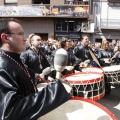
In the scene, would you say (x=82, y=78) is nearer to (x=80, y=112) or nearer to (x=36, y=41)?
(x=36, y=41)

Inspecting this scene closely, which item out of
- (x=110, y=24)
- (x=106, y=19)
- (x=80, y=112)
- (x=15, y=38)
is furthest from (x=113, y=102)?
(x=106, y=19)

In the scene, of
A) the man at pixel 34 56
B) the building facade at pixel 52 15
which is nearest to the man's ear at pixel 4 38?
the man at pixel 34 56

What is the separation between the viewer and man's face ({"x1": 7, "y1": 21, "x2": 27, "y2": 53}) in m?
1.55

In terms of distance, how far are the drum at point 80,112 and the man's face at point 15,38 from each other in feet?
1.87

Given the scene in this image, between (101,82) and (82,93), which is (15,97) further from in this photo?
(101,82)

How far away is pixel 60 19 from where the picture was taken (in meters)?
20.6

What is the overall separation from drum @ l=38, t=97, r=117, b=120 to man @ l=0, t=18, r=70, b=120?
374 mm

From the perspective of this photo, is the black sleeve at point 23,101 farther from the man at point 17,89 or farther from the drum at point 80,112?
the drum at point 80,112

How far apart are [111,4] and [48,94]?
2062cm

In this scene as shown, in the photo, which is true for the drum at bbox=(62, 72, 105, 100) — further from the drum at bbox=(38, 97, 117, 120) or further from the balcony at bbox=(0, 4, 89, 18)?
the balcony at bbox=(0, 4, 89, 18)

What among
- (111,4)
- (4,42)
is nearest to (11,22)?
(4,42)

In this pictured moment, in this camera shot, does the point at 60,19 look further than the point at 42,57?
Yes

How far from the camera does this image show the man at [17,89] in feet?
4.33

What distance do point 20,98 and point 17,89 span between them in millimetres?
66
